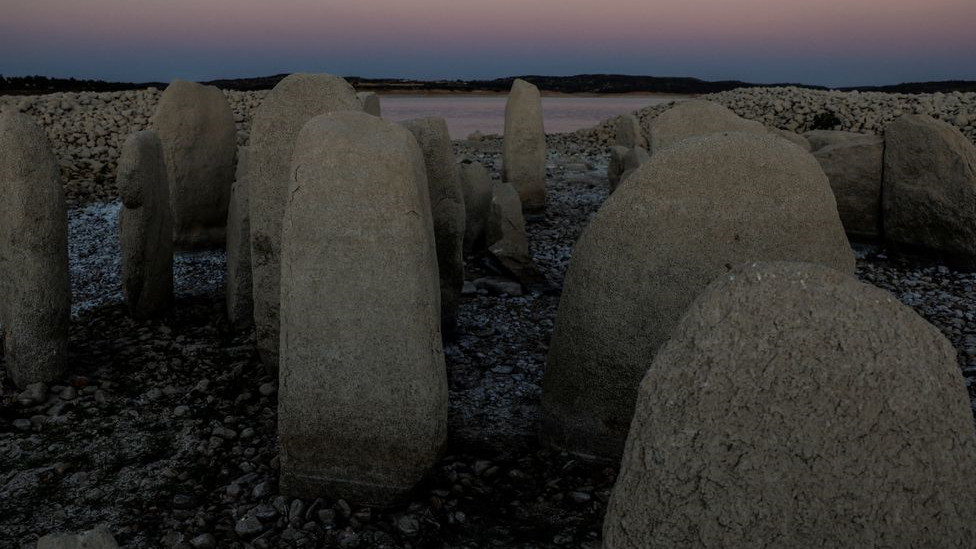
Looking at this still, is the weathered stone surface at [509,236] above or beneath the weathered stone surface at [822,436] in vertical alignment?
beneath

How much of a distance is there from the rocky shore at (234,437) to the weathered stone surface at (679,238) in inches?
25.7

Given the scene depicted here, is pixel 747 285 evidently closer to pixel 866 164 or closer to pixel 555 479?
pixel 555 479

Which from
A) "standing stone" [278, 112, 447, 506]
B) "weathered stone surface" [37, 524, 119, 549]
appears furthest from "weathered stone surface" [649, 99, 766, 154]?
"weathered stone surface" [37, 524, 119, 549]

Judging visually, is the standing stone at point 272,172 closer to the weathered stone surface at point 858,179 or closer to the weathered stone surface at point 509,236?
the weathered stone surface at point 509,236

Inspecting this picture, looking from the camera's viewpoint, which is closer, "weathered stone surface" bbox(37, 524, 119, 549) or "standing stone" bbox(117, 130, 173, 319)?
"weathered stone surface" bbox(37, 524, 119, 549)

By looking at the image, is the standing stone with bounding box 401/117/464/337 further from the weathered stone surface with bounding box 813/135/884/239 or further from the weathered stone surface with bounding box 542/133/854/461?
the weathered stone surface with bounding box 813/135/884/239

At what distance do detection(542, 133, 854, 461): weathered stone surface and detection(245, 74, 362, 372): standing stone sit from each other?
83.5 inches

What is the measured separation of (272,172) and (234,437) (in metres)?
1.64

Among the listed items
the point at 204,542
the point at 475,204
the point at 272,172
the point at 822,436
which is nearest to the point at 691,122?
the point at 475,204

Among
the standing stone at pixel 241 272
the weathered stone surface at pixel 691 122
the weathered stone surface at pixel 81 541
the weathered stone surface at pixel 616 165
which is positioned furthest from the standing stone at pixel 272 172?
the weathered stone surface at pixel 616 165

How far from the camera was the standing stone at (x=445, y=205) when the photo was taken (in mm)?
5902

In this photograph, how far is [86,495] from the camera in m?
3.96

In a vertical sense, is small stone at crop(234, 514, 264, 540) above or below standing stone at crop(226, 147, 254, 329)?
below

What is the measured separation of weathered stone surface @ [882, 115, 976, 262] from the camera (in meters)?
7.78
